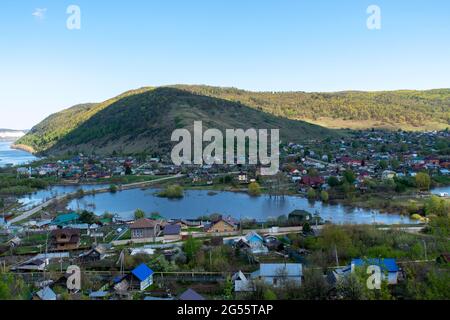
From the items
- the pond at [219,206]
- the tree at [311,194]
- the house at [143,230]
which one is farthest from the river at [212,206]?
the house at [143,230]

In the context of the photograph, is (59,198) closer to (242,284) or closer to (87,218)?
(87,218)

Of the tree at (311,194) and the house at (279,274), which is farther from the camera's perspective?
the tree at (311,194)

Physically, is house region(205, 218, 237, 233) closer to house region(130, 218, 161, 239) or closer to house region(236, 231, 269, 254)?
house region(130, 218, 161, 239)

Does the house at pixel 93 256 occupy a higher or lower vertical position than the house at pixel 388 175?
lower

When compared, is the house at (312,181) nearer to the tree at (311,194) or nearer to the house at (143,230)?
the tree at (311,194)

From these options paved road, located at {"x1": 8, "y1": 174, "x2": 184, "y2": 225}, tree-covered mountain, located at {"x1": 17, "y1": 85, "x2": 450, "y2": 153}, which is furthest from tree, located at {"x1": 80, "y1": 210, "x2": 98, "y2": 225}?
tree-covered mountain, located at {"x1": 17, "y1": 85, "x2": 450, "y2": 153}

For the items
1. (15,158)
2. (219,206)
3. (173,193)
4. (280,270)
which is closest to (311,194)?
(219,206)
